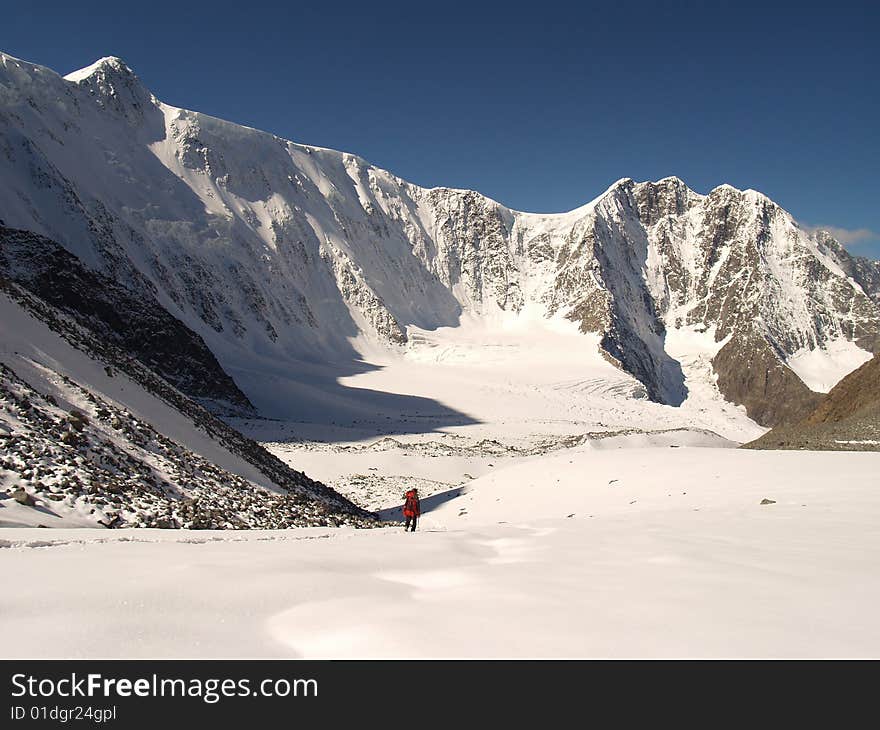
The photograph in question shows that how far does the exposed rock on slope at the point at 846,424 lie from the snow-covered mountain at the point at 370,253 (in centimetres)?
3657

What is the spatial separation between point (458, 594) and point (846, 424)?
790 inches

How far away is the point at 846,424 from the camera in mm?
19062

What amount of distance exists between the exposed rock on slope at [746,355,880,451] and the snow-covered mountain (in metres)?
36.6

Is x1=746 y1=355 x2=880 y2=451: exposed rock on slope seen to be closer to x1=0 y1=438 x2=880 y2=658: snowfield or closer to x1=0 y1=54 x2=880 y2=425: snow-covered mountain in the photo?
x1=0 y1=438 x2=880 y2=658: snowfield

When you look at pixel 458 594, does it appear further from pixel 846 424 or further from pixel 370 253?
pixel 370 253

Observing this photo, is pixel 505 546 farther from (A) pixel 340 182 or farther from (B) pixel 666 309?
(B) pixel 666 309

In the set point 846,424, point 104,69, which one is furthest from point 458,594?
point 104,69

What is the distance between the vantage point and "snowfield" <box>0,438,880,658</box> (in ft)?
8.53

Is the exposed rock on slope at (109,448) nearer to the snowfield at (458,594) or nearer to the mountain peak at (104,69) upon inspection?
the snowfield at (458,594)

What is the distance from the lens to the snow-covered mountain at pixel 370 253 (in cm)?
6056

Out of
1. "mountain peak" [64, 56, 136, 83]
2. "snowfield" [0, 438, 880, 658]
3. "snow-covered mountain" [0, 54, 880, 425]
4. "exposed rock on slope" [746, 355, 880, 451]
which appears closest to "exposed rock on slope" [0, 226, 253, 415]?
"snow-covered mountain" [0, 54, 880, 425]

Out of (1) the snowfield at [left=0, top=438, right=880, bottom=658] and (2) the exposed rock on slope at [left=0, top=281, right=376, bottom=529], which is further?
(2) the exposed rock on slope at [left=0, top=281, right=376, bottom=529]

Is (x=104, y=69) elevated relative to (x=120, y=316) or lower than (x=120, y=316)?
elevated

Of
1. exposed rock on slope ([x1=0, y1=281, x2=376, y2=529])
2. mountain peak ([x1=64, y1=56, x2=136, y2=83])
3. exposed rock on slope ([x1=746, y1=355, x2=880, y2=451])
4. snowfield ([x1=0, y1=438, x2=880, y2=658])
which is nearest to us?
snowfield ([x1=0, y1=438, x2=880, y2=658])
